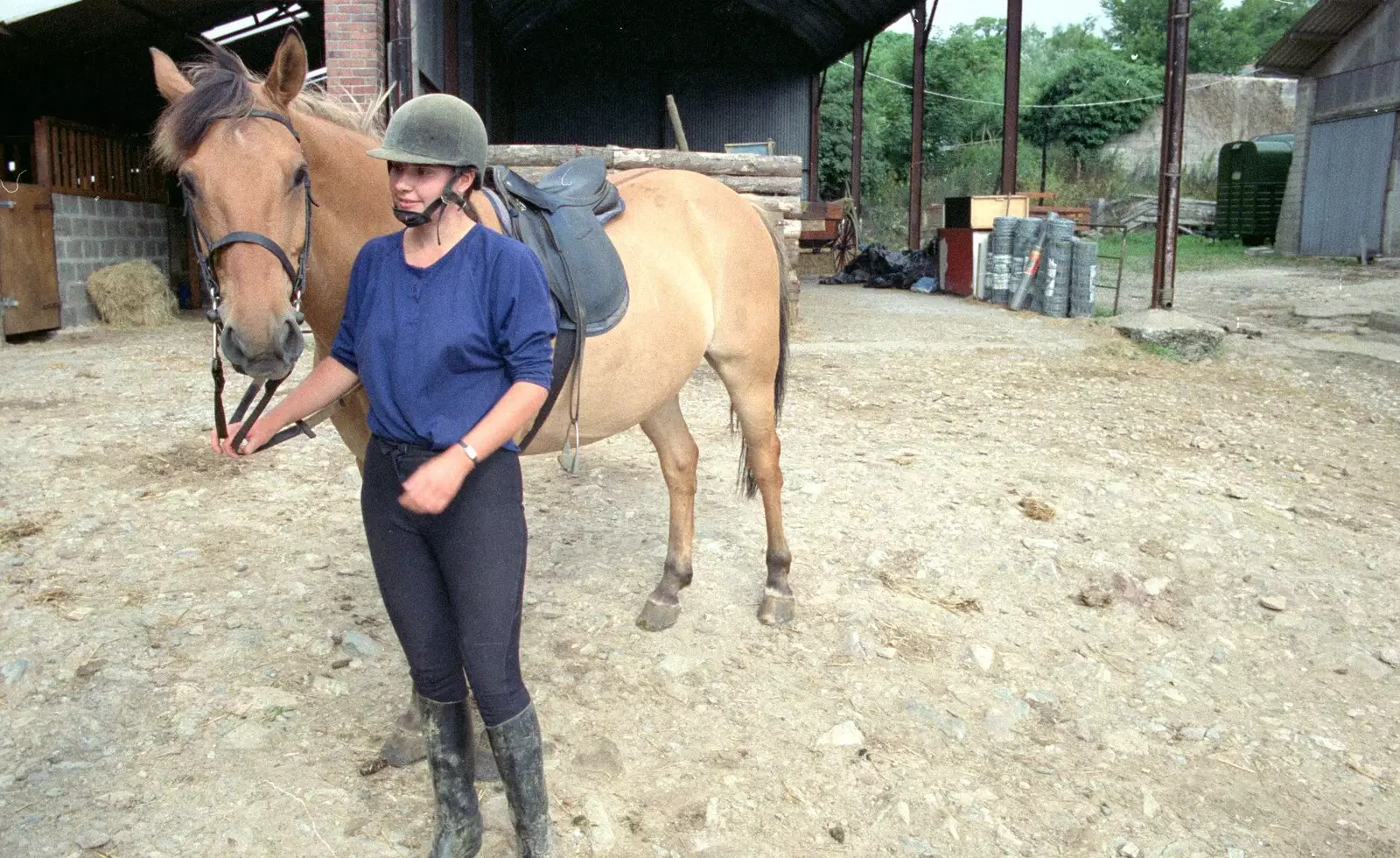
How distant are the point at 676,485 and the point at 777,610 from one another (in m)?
0.61

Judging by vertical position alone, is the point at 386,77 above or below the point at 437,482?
above

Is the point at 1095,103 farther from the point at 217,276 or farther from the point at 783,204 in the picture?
the point at 217,276

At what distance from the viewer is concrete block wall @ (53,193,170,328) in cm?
1102

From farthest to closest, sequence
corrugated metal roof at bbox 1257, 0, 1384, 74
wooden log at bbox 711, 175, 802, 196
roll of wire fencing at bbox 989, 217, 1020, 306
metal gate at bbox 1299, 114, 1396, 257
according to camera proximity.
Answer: corrugated metal roof at bbox 1257, 0, 1384, 74 → metal gate at bbox 1299, 114, 1396, 257 → roll of wire fencing at bbox 989, 217, 1020, 306 → wooden log at bbox 711, 175, 802, 196

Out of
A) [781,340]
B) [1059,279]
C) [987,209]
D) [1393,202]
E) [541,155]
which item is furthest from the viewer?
[1393,202]

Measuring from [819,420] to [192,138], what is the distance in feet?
16.2

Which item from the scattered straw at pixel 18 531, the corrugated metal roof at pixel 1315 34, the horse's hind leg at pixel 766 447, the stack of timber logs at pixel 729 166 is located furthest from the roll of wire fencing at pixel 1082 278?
the corrugated metal roof at pixel 1315 34

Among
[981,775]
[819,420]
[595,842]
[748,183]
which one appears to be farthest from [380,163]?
[748,183]

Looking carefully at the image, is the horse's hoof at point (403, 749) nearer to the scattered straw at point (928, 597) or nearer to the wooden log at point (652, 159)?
the scattered straw at point (928, 597)

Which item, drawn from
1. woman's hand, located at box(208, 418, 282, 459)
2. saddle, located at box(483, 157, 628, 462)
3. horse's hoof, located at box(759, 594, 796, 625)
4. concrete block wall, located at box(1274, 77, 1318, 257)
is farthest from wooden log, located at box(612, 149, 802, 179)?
concrete block wall, located at box(1274, 77, 1318, 257)

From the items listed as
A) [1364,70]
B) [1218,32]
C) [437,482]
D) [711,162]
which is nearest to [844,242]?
[1364,70]

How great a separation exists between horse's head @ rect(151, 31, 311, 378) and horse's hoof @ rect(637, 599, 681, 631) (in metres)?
1.87

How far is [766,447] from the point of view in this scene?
4.02m

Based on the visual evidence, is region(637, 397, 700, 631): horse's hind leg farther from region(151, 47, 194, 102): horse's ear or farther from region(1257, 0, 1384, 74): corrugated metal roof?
region(1257, 0, 1384, 74): corrugated metal roof
